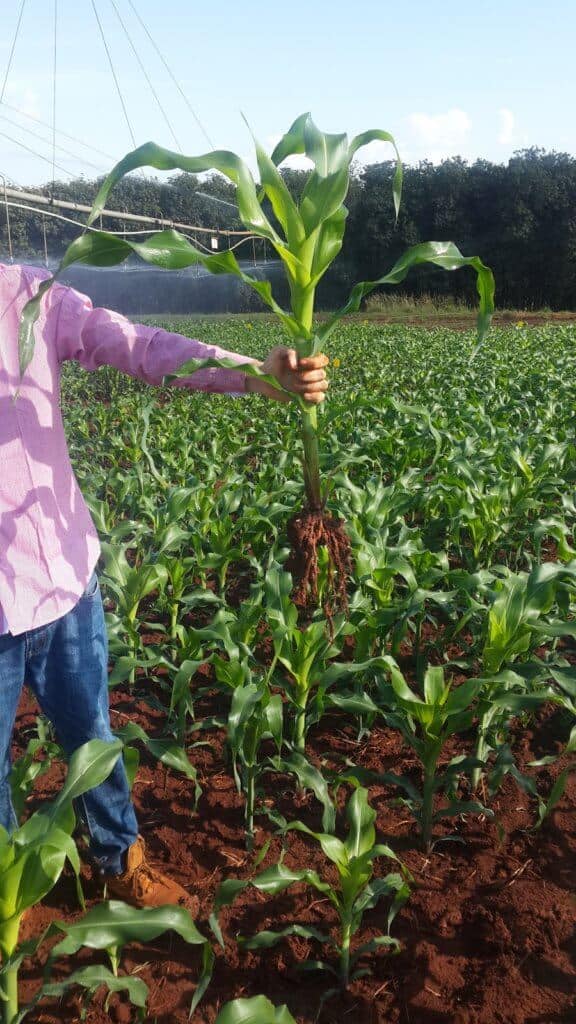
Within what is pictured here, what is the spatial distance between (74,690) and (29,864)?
1.31 feet

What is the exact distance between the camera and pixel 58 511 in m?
1.51

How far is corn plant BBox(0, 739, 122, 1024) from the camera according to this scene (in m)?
1.28

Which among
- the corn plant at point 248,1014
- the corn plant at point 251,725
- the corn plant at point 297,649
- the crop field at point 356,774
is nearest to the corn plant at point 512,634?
the crop field at point 356,774

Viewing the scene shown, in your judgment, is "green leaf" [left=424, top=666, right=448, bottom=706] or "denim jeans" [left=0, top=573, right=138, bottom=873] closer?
"denim jeans" [left=0, top=573, right=138, bottom=873]

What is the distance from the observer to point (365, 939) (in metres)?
1.76

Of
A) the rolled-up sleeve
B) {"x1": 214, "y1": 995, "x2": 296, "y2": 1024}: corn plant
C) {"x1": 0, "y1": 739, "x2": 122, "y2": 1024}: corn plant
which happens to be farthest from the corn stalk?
{"x1": 214, "y1": 995, "x2": 296, "y2": 1024}: corn plant

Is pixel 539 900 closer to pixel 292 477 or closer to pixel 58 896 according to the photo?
pixel 58 896

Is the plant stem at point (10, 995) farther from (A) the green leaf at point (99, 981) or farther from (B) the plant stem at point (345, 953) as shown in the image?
(B) the plant stem at point (345, 953)

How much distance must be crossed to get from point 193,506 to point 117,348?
95.3 inches

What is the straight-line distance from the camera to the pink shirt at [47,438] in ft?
4.64

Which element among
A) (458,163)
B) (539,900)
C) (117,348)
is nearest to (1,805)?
(117,348)

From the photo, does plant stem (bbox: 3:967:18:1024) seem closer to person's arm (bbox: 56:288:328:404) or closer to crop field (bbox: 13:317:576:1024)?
crop field (bbox: 13:317:576:1024)

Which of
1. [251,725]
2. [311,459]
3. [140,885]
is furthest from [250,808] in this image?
[311,459]

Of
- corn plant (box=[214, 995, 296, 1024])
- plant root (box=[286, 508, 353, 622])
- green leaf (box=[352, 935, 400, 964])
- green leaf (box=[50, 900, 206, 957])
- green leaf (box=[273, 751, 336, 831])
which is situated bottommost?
green leaf (box=[352, 935, 400, 964])
